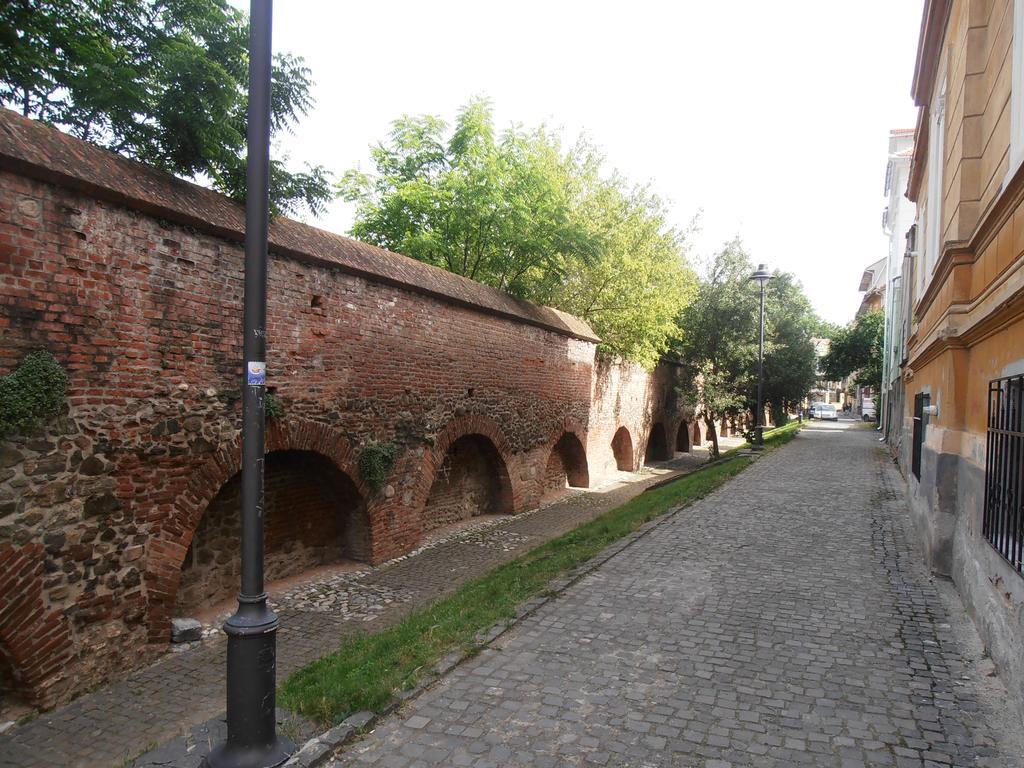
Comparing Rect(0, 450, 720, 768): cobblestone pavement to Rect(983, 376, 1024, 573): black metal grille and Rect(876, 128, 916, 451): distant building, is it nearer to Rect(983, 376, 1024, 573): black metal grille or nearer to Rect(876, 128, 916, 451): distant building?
Rect(983, 376, 1024, 573): black metal grille

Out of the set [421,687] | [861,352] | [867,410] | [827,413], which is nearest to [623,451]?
[421,687]

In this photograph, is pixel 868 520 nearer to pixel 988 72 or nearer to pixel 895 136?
pixel 988 72

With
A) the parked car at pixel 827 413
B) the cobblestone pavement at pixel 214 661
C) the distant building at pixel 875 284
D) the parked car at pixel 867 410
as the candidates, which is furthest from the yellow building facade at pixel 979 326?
the parked car at pixel 827 413

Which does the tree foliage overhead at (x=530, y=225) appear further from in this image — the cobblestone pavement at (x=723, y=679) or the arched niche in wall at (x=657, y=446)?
the cobblestone pavement at (x=723, y=679)

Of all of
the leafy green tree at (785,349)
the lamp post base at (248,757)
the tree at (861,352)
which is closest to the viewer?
the lamp post base at (248,757)

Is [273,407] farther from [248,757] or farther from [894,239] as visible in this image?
[894,239]

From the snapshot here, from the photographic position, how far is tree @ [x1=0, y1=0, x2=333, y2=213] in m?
6.50

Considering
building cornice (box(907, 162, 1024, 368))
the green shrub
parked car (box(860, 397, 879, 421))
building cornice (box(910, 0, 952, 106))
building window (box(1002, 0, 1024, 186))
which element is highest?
building cornice (box(910, 0, 952, 106))

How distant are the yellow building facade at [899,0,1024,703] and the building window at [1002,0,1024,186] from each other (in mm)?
15

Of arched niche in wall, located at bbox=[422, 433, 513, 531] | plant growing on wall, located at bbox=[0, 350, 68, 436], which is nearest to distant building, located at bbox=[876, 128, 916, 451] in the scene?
arched niche in wall, located at bbox=[422, 433, 513, 531]

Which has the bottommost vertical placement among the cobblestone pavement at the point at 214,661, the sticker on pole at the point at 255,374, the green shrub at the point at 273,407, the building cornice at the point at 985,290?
the cobblestone pavement at the point at 214,661

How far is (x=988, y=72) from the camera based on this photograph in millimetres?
5812

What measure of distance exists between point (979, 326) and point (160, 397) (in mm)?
7252

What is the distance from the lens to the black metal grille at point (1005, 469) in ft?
13.4
